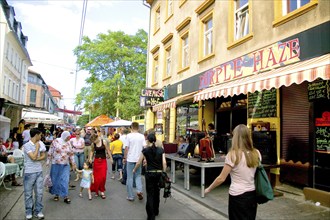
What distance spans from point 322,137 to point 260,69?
103 inches

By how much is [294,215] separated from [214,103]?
23.6ft

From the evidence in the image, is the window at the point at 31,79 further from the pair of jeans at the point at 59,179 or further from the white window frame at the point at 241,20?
the pair of jeans at the point at 59,179

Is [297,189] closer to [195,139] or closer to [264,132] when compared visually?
[264,132]

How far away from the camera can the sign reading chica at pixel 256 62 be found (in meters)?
7.39

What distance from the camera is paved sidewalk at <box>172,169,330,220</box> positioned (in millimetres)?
5707

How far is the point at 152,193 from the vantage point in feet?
18.0

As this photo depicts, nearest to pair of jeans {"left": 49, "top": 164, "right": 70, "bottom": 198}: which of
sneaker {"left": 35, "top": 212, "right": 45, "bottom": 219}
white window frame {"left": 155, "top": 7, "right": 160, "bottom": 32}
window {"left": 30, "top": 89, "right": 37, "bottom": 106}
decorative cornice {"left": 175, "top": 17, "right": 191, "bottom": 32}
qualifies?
sneaker {"left": 35, "top": 212, "right": 45, "bottom": 219}

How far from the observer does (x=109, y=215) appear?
5.73 metres

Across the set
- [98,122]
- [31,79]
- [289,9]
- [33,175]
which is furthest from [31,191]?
[31,79]

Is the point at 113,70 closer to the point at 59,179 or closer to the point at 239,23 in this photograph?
the point at 239,23

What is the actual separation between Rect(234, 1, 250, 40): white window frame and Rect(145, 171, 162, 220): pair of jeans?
627 centimetres

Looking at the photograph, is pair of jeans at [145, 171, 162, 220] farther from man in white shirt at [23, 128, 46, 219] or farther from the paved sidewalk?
man in white shirt at [23, 128, 46, 219]

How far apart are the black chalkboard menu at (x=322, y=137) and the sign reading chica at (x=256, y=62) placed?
5.99ft

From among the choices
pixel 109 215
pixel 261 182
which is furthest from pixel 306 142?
pixel 109 215
